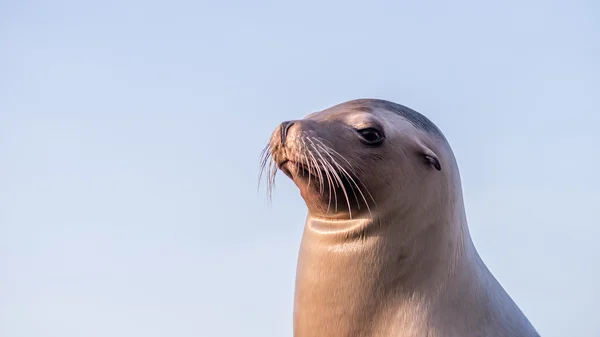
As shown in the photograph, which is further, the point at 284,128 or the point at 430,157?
the point at 430,157

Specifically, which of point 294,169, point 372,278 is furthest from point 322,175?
point 372,278

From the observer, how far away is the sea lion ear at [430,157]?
323cm

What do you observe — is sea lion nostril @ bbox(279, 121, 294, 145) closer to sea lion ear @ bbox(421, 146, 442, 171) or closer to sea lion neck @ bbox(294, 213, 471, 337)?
sea lion neck @ bbox(294, 213, 471, 337)

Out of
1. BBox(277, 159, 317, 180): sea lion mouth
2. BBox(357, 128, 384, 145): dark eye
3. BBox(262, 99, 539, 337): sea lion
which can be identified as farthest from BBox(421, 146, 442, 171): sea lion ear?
BBox(277, 159, 317, 180): sea lion mouth

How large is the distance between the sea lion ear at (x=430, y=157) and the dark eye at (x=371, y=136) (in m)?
0.20

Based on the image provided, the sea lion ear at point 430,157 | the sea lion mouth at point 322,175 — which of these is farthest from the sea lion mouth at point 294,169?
the sea lion ear at point 430,157

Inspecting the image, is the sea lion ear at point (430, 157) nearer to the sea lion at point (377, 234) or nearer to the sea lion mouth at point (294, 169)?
the sea lion at point (377, 234)

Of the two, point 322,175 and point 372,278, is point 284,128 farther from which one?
point 372,278

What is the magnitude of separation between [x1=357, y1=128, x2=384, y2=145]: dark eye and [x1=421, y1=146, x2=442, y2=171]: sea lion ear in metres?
0.20

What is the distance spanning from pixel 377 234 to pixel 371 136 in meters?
0.40

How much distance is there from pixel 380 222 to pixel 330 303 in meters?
0.39

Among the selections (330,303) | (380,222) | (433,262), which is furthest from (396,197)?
(330,303)

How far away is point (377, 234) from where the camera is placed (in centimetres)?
318

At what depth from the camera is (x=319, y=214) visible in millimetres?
3314
